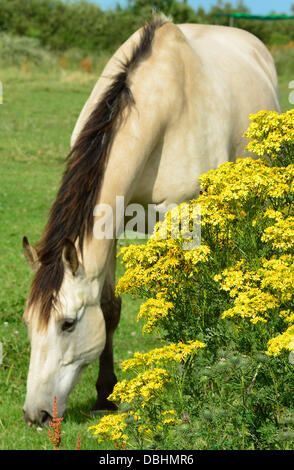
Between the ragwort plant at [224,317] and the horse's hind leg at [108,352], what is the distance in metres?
1.49

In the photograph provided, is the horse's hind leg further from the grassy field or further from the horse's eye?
the horse's eye

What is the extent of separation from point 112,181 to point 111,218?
0.23 metres

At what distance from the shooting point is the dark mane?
4.06m

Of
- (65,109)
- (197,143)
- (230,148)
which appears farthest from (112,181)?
(65,109)

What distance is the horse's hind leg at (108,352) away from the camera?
16.4 feet

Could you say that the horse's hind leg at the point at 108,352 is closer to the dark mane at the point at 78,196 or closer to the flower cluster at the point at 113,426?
the dark mane at the point at 78,196

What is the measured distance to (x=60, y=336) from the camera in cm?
414

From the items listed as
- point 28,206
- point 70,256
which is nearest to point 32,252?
point 70,256

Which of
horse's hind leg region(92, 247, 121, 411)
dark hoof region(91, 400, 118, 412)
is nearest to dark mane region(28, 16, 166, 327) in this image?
horse's hind leg region(92, 247, 121, 411)

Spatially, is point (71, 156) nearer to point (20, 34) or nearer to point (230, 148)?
point (230, 148)

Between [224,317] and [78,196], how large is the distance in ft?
4.47

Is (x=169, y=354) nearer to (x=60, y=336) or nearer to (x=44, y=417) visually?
(x=60, y=336)
